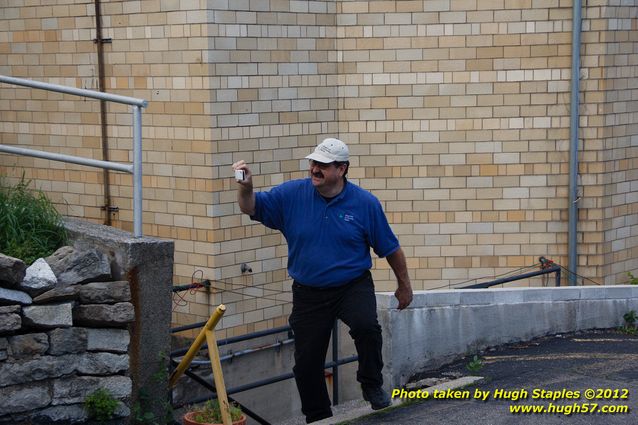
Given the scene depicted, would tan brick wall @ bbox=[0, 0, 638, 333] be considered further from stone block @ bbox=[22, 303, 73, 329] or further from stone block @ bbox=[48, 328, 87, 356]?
stone block @ bbox=[22, 303, 73, 329]

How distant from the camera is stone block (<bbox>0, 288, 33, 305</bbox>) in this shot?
21.0 feet

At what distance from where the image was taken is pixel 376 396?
23.1ft

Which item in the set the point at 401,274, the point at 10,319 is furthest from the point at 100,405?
the point at 401,274

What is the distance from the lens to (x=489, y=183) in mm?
11555

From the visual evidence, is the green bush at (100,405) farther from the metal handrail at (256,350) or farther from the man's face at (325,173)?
the man's face at (325,173)

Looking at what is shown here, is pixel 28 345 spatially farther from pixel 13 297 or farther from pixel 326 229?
pixel 326 229

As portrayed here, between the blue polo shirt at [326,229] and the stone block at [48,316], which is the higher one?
the blue polo shirt at [326,229]

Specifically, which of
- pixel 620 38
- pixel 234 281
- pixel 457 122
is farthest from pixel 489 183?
pixel 234 281

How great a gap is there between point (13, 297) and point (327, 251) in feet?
6.36

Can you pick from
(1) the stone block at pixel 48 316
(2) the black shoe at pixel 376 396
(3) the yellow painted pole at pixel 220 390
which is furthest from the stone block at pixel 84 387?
(2) the black shoe at pixel 376 396

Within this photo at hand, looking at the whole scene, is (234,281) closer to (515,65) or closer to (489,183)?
(489,183)

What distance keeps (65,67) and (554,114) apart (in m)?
5.37

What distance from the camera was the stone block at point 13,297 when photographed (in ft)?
21.0

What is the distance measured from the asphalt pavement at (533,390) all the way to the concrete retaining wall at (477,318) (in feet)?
0.46
